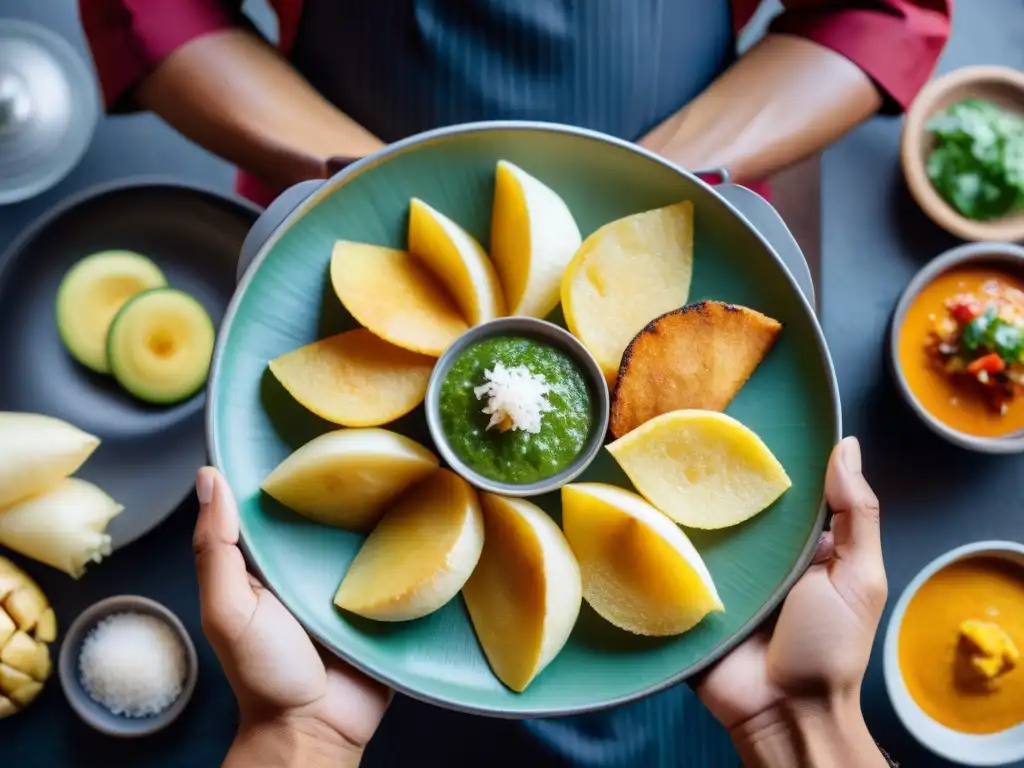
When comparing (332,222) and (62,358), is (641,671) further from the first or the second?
(62,358)

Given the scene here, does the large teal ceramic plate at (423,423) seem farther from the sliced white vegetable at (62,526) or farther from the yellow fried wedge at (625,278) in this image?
the sliced white vegetable at (62,526)

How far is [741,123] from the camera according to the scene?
167 centimetres

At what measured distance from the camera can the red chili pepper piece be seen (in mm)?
1764

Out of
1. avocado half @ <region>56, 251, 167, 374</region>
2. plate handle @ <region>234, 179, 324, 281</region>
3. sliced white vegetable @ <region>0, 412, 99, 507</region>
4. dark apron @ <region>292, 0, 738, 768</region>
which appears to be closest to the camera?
plate handle @ <region>234, 179, 324, 281</region>

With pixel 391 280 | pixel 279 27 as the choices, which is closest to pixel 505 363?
pixel 391 280

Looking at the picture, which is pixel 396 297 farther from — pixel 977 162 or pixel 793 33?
pixel 977 162

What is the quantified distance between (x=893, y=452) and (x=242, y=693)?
134 cm

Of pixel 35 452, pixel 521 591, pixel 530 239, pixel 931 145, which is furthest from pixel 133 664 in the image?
pixel 931 145

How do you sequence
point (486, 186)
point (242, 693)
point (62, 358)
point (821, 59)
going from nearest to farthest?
point (242, 693) < point (486, 186) < point (821, 59) < point (62, 358)

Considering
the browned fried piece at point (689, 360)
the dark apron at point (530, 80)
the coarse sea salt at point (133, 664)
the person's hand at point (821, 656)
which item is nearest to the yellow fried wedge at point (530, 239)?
the browned fried piece at point (689, 360)

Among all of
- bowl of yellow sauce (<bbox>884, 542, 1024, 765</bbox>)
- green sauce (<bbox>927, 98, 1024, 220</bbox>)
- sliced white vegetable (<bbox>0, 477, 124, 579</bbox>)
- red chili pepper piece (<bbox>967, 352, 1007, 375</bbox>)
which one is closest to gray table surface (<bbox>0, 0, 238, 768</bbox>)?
sliced white vegetable (<bbox>0, 477, 124, 579</bbox>)

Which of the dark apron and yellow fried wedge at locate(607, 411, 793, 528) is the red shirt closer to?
the dark apron

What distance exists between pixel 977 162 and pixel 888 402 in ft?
1.68

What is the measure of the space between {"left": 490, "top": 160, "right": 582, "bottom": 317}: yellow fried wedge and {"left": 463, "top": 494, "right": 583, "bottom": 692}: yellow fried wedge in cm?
29
